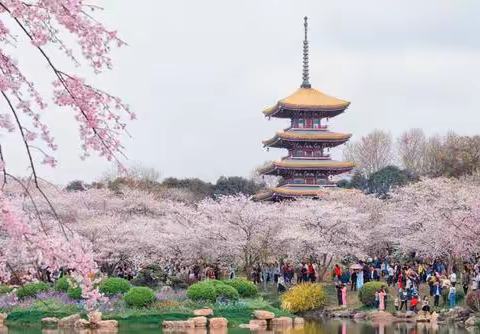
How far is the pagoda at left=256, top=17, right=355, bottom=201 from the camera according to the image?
48500 millimetres

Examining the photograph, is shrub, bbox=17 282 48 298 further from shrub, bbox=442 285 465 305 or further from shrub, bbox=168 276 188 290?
shrub, bbox=442 285 465 305

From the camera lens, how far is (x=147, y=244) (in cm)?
3391

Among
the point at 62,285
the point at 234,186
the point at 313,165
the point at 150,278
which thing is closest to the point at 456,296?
the point at 150,278

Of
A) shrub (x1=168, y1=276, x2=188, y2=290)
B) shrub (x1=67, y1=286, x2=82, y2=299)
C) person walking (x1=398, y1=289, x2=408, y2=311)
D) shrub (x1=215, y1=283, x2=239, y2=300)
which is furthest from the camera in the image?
shrub (x1=168, y1=276, x2=188, y2=290)

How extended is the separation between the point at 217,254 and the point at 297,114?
19661mm

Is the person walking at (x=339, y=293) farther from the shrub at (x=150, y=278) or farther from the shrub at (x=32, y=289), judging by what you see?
the shrub at (x=32, y=289)

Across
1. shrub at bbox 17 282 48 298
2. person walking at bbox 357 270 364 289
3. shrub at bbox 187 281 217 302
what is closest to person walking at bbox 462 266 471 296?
person walking at bbox 357 270 364 289

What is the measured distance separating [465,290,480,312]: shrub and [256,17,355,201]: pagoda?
2257 centimetres

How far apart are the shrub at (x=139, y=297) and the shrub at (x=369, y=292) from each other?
7.59 meters

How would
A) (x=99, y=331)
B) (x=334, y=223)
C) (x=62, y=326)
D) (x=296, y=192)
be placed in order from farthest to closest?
(x=296, y=192) < (x=334, y=223) < (x=62, y=326) < (x=99, y=331)

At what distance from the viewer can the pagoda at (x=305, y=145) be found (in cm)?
4850

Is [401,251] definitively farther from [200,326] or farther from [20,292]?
[20,292]

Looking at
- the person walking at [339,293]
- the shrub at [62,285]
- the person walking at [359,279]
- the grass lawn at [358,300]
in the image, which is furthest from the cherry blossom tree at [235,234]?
the shrub at [62,285]

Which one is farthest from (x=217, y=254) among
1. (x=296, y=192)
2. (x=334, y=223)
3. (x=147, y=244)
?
(x=296, y=192)
